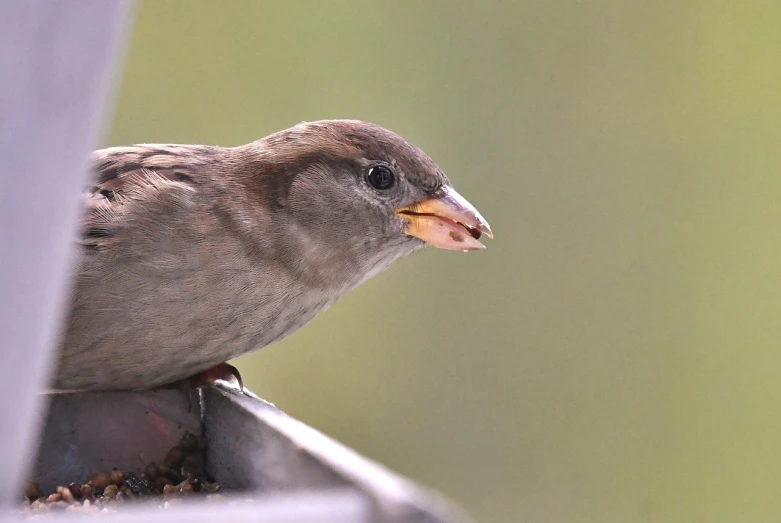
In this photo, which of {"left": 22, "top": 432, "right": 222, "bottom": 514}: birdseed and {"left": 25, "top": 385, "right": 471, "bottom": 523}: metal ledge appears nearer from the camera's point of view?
{"left": 25, "top": 385, "right": 471, "bottom": 523}: metal ledge

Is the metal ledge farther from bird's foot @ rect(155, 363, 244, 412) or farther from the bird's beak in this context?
the bird's beak

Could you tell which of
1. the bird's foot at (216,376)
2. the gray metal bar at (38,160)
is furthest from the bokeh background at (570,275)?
the gray metal bar at (38,160)

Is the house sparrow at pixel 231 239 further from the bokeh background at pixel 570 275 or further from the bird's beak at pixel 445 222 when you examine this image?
the bokeh background at pixel 570 275

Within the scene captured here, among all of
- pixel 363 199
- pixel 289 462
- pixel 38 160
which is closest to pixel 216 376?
pixel 363 199

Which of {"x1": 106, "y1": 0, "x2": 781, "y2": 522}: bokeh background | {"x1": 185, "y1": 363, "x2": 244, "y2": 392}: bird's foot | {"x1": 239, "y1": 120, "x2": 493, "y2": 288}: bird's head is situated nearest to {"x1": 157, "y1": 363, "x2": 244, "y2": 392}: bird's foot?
{"x1": 185, "y1": 363, "x2": 244, "y2": 392}: bird's foot

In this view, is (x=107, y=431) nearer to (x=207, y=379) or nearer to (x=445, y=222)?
(x=207, y=379)

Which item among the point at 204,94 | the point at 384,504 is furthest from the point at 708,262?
the point at 384,504
